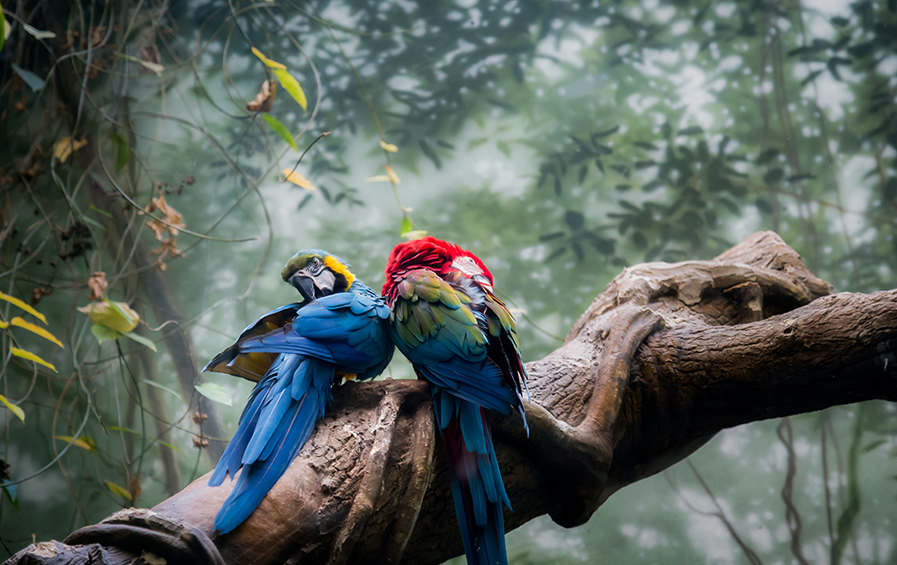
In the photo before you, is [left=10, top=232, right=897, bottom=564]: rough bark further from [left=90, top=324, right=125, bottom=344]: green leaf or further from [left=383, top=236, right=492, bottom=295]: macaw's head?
[left=90, top=324, right=125, bottom=344]: green leaf

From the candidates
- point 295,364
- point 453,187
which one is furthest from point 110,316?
point 453,187

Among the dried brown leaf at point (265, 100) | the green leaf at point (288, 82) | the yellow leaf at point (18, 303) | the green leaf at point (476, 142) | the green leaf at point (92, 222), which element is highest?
the green leaf at point (476, 142)

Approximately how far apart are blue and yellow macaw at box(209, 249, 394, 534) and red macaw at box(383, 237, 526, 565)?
0.24 feet

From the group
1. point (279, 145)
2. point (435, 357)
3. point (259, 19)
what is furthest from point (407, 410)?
point (259, 19)

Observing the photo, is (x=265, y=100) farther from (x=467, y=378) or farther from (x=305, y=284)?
(x=467, y=378)

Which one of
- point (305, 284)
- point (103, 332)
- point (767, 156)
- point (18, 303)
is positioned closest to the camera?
point (305, 284)

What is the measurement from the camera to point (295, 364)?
85 centimetres

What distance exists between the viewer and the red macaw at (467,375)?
819 mm

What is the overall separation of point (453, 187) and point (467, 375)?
1442 millimetres

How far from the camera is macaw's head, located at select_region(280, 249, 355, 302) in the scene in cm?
100

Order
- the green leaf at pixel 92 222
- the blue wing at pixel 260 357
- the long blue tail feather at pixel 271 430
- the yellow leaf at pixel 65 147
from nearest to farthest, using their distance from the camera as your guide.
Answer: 1. the long blue tail feather at pixel 271 430
2. the blue wing at pixel 260 357
3. the green leaf at pixel 92 222
4. the yellow leaf at pixel 65 147

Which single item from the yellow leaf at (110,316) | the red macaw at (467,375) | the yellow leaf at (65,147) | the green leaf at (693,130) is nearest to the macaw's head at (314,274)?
the red macaw at (467,375)

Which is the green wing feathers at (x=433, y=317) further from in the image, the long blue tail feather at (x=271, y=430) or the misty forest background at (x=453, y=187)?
the misty forest background at (x=453, y=187)

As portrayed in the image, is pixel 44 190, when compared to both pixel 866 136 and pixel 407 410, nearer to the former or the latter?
pixel 407 410
